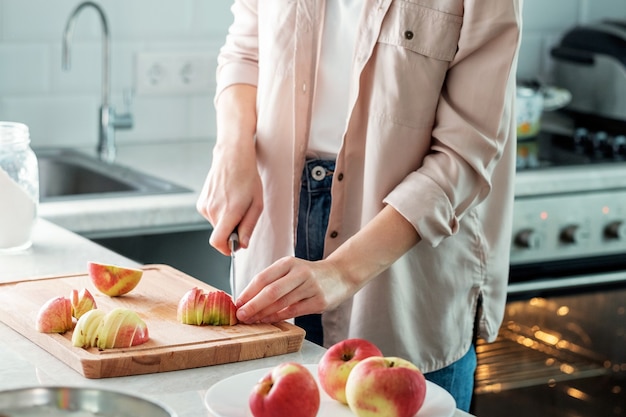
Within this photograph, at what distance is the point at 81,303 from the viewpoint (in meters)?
1.27

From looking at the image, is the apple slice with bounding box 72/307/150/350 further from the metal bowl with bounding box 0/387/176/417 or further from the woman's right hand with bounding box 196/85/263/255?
the woman's right hand with bounding box 196/85/263/255

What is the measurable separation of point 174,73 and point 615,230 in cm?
114

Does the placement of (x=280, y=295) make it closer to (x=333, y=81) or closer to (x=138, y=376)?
(x=138, y=376)

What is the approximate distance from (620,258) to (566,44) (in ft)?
2.81

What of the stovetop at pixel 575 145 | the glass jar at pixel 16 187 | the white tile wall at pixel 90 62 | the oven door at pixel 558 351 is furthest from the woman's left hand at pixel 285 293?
the white tile wall at pixel 90 62

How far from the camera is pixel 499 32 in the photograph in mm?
1432

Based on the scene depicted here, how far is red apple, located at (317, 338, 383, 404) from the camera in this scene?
106 centimetres

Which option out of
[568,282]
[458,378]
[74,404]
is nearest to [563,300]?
[568,282]

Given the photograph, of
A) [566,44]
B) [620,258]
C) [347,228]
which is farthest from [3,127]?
[566,44]

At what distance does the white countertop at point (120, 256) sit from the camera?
1.13 m

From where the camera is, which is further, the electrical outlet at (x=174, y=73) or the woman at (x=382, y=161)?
the electrical outlet at (x=174, y=73)

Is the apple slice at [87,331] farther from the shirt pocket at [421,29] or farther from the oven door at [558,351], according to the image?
the oven door at [558,351]

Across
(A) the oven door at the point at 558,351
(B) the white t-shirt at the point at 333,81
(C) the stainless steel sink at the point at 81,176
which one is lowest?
(A) the oven door at the point at 558,351

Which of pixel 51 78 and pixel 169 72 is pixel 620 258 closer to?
pixel 169 72
